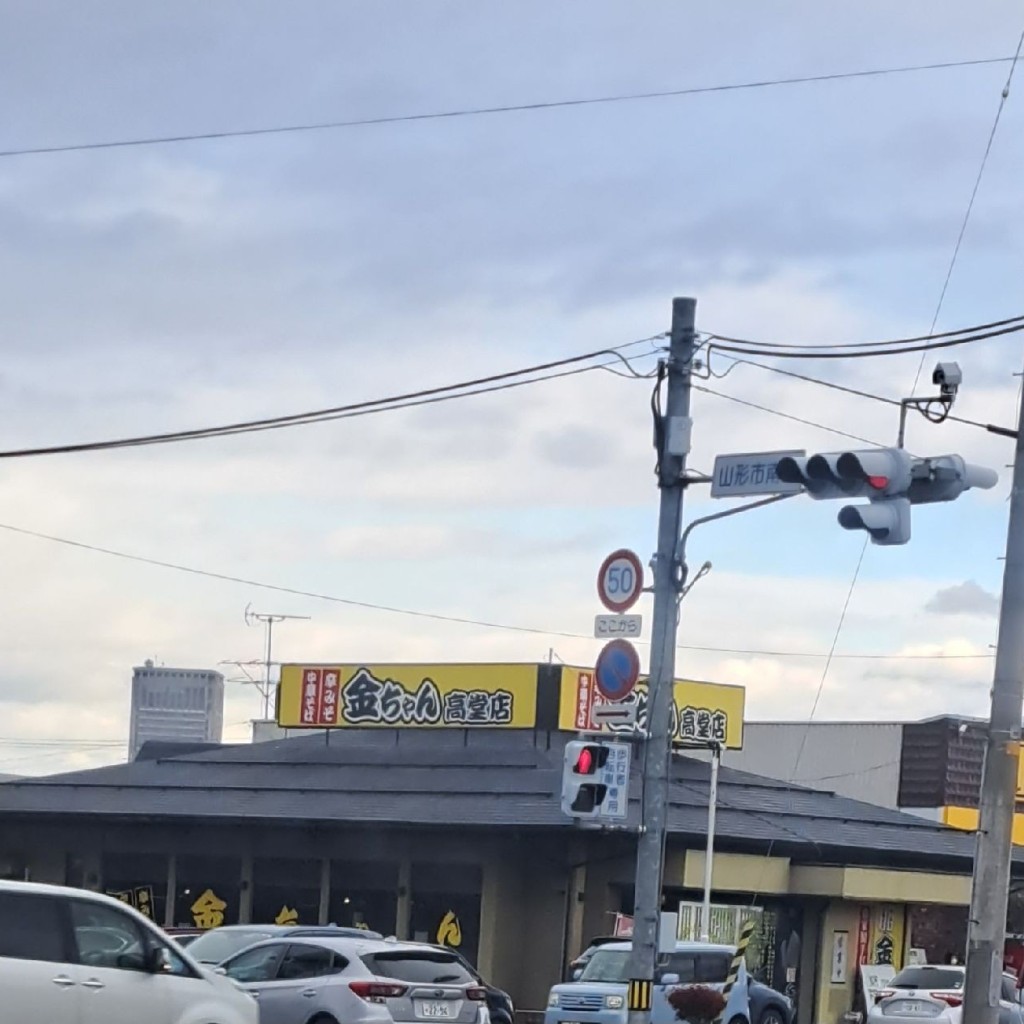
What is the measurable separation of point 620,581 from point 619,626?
52 cm

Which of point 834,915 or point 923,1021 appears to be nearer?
point 923,1021

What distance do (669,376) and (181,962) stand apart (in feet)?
24.7

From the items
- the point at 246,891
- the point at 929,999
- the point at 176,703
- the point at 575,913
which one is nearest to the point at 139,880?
the point at 246,891

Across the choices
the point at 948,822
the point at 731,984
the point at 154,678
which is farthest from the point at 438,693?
the point at 154,678

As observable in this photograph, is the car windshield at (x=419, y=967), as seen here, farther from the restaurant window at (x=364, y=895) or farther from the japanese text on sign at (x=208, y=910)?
the japanese text on sign at (x=208, y=910)

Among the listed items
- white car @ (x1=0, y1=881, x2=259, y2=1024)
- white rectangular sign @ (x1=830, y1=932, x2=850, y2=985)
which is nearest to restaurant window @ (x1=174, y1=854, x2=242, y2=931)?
white rectangular sign @ (x1=830, y1=932, x2=850, y2=985)

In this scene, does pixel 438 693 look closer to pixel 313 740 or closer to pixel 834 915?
pixel 313 740

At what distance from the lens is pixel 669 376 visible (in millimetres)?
18594

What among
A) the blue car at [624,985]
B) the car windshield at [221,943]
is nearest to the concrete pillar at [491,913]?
the blue car at [624,985]

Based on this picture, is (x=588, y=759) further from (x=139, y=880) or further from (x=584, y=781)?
(x=139, y=880)

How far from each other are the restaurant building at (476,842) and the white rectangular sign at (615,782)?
1441 cm

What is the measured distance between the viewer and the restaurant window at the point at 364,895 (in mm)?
Answer: 36750

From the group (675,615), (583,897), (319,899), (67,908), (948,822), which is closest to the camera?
(67,908)

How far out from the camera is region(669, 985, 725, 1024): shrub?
2630cm
